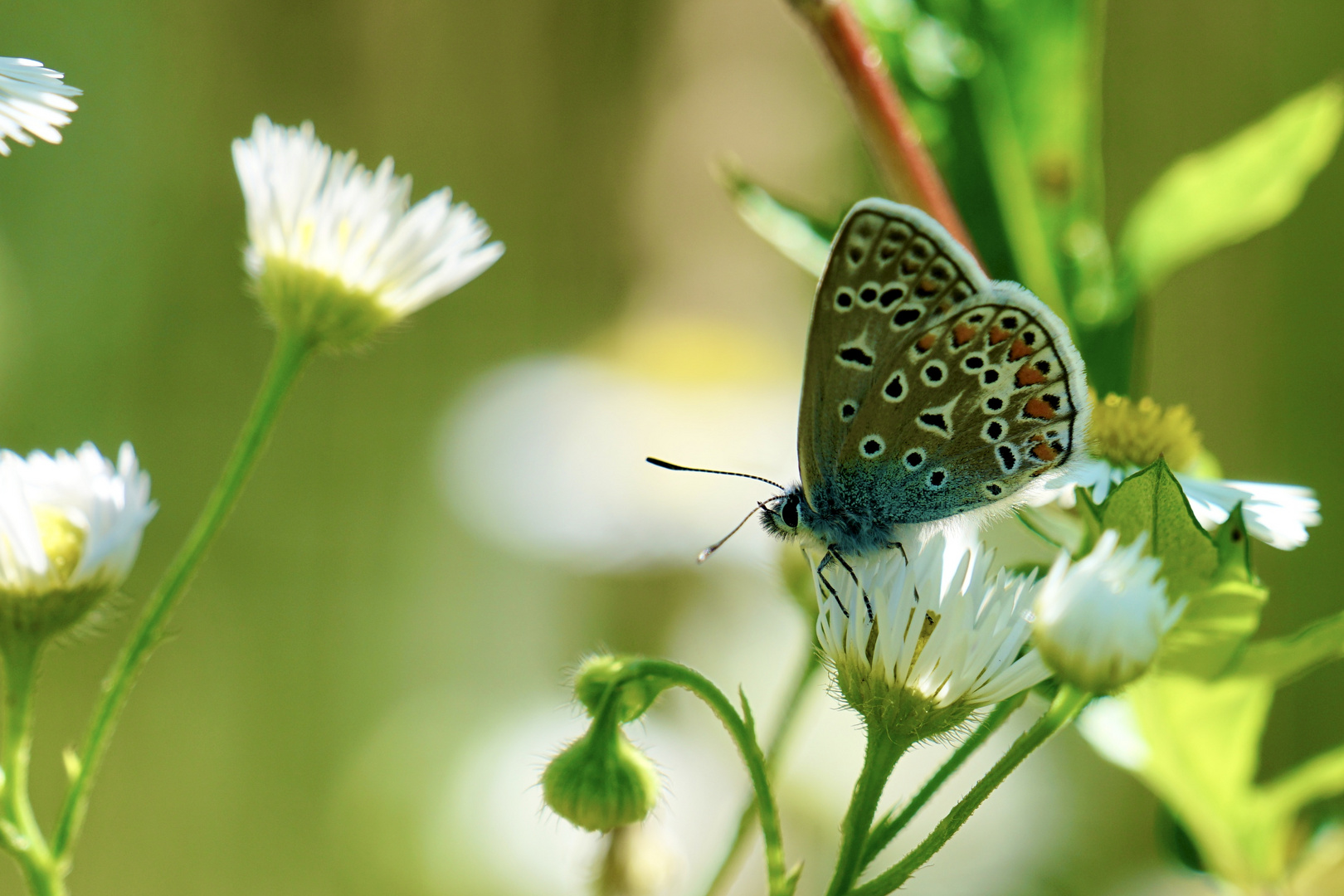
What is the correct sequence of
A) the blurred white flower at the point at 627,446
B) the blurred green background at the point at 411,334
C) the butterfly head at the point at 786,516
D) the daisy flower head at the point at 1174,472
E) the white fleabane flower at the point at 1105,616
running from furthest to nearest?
the blurred green background at the point at 411,334, the blurred white flower at the point at 627,446, the butterfly head at the point at 786,516, the daisy flower head at the point at 1174,472, the white fleabane flower at the point at 1105,616

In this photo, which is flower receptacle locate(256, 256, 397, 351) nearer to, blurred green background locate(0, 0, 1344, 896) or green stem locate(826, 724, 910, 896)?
green stem locate(826, 724, 910, 896)

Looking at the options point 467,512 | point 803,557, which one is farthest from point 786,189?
point 803,557

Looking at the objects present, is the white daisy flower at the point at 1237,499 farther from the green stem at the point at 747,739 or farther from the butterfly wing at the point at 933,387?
the green stem at the point at 747,739

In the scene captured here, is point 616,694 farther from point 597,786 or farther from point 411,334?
point 411,334

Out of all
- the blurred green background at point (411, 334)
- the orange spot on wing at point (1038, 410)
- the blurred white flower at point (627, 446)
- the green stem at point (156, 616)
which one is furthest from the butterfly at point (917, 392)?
the blurred green background at point (411, 334)

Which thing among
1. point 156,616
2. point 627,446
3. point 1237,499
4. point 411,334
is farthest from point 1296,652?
point 411,334

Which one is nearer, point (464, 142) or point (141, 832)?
point (141, 832)

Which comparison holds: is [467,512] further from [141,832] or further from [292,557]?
[141,832]
